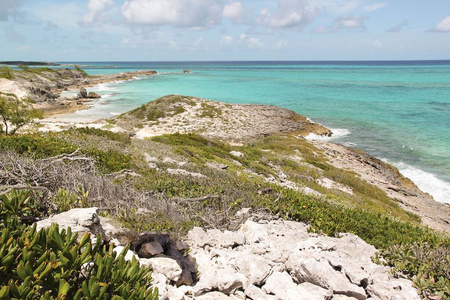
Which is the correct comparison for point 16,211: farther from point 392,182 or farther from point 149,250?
Result: point 392,182

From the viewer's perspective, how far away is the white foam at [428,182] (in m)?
26.9

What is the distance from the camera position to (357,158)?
3453cm

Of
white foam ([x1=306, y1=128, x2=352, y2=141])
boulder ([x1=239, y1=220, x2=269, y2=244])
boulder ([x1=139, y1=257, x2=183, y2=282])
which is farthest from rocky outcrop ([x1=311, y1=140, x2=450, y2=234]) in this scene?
boulder ([x1=139, y1=257, x2=183, y2=282])

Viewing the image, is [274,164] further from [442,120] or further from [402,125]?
[442,120]

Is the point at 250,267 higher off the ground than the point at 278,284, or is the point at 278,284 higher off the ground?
the point at 250,267

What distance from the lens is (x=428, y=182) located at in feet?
97.5

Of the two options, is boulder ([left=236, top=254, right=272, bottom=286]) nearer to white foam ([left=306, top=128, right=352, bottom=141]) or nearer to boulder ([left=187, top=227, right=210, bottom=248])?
boulder ([left=187, top=227, right=210, bottom=248])

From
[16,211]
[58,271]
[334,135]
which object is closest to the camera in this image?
[58,271]

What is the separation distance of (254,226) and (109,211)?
3.73 metres

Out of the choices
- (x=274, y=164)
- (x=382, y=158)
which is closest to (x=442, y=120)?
(x=382, y=158)

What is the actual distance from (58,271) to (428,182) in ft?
113

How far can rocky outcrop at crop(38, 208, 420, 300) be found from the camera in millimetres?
5426

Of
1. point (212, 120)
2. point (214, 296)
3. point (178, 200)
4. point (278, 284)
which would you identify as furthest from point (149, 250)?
point (212, 120)

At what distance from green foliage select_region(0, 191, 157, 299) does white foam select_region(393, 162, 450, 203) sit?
1195 inches
